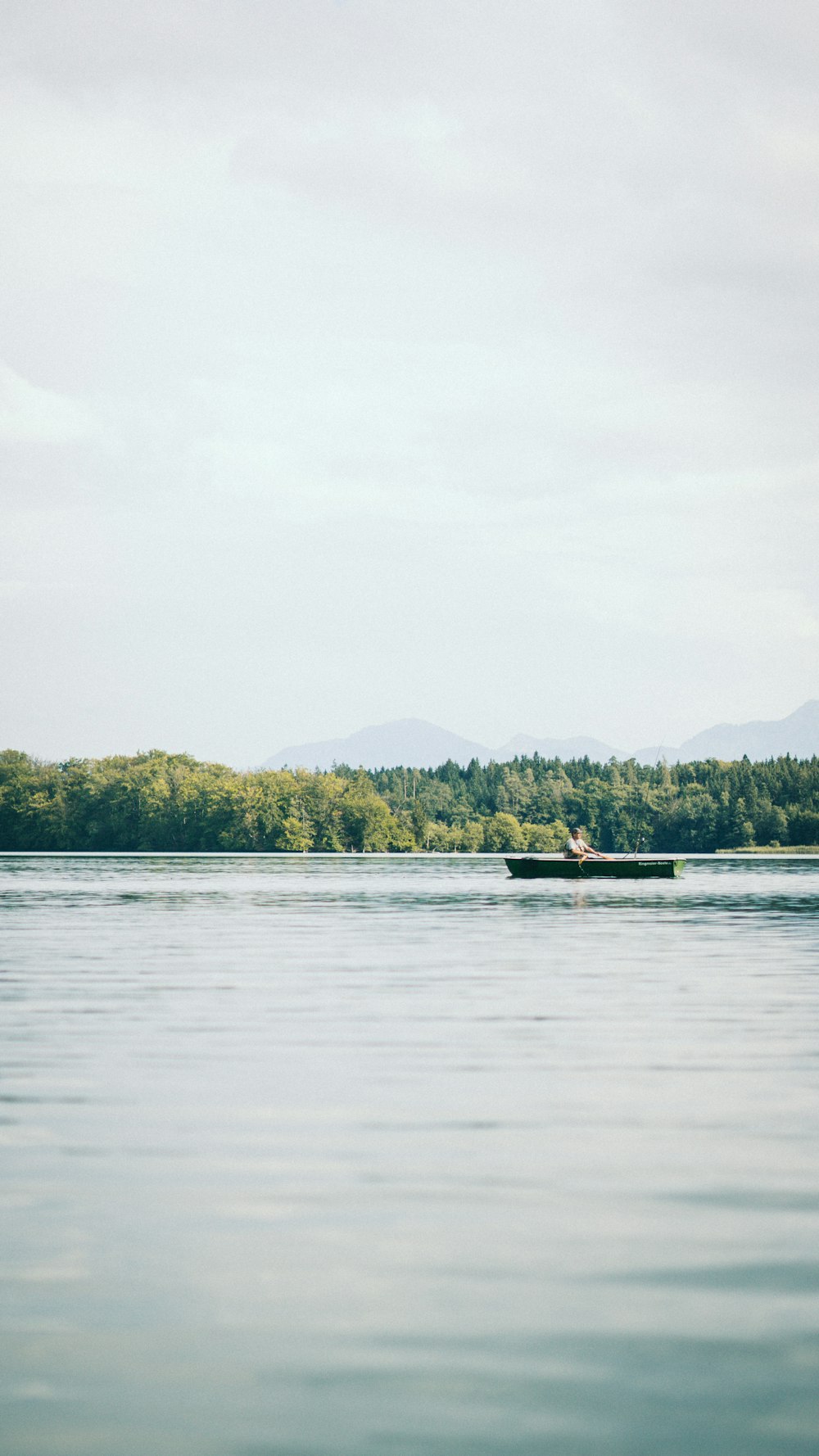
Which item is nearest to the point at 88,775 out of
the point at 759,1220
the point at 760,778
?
the point at 760,778

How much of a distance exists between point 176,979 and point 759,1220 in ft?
52.3

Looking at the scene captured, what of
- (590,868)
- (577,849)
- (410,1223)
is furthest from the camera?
(590,868)

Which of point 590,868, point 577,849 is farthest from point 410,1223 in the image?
point 590,868

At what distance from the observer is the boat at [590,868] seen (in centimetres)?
7125

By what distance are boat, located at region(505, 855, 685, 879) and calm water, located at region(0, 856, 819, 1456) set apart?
5032 centimetres

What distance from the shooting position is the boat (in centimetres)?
7125

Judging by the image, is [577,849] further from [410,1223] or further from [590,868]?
[410,1223]

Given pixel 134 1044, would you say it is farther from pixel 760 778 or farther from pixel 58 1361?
pixel 760 778

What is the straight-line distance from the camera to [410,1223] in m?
8.34

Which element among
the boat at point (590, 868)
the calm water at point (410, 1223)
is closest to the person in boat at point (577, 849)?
the boat at point (590, 868)

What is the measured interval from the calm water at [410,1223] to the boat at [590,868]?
50.3 meters

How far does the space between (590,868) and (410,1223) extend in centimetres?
6348

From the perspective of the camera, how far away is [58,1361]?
6156 mm

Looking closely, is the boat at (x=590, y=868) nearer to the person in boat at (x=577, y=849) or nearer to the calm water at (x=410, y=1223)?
the person in boat at (x=577, y=849)
